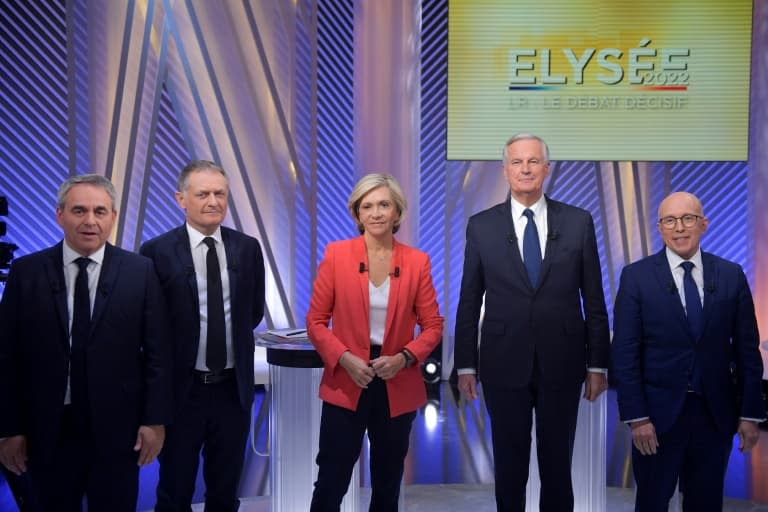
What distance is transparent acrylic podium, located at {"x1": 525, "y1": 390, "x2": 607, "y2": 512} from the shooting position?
3.06 meters

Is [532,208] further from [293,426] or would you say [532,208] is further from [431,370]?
[431,370]

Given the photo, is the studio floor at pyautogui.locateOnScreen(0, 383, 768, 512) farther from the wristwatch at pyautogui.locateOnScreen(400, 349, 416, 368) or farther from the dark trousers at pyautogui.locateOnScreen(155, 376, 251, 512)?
the wristwatch at pyautogui.locateOnScreen(400, 349, 416, 368)

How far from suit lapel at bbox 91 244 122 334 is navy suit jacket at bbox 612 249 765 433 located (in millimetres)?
1632

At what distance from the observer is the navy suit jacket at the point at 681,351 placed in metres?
2.52

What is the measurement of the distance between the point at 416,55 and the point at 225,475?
453 centimetres

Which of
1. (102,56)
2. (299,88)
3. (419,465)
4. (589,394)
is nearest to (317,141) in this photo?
(299,88)

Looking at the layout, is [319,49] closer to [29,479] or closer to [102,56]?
[102,56]

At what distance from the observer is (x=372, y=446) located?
262 centimetres

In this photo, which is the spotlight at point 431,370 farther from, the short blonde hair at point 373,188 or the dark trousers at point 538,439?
the short blonde hair at point 373,188

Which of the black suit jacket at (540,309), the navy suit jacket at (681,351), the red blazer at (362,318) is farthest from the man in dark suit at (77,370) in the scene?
the navy suit jacket at (681,351)

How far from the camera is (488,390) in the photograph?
2730 mm

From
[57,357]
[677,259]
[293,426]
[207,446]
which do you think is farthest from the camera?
[293,426]

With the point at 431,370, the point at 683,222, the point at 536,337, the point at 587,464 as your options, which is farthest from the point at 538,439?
the point at 431,370

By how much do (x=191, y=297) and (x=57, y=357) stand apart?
56 cm
